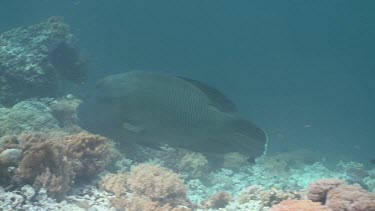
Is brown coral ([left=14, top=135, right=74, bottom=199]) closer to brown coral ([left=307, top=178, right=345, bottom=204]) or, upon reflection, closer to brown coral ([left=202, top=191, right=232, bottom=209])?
brown coral ([left=202, top=191, right=232, bottom=209])

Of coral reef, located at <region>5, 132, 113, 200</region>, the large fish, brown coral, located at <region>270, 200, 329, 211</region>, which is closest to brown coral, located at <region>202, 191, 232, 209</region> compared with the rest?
the large fish

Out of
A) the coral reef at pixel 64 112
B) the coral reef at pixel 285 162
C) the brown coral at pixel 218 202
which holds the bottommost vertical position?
the brown coral at pixel 218 202

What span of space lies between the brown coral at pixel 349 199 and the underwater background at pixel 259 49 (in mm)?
29001

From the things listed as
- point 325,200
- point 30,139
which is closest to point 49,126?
point 30,139

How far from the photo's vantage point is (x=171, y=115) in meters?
6.11

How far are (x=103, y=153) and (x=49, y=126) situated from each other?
10.7ft

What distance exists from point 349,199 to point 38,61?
11.4 meters

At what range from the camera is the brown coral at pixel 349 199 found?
393cm

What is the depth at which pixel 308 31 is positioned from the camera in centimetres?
5978

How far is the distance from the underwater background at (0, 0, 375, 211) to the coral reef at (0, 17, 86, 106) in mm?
21692

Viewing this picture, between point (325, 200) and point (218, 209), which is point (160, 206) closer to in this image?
point (218, 209)

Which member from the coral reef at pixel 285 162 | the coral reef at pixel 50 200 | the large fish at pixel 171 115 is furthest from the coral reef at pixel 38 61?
the coral reef at pixel 285 162

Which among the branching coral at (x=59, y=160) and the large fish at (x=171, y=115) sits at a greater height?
the large fish at (x=171, y=115)

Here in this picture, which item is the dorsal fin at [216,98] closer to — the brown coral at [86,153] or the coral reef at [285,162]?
the brown coral at [86,153]
